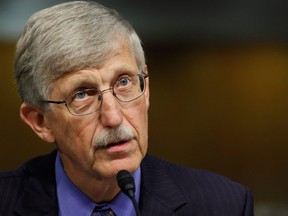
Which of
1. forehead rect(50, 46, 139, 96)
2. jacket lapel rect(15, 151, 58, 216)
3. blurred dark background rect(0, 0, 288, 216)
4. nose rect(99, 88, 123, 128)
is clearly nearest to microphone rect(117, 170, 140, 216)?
nose rect(99, 88, 123, 128)

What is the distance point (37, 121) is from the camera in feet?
4.55

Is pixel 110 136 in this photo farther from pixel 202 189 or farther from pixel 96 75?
pixel 202 189

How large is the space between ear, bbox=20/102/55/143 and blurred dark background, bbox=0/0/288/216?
7.54 ft

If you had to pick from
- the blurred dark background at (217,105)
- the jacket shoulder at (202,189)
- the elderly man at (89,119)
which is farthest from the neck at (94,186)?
the blurred dark background at (217,105)

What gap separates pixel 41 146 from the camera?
3736 mm

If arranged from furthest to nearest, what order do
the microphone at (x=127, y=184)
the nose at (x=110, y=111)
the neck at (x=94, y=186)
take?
1. the neck at (x=94, y=186)
2. the nose at (x=110, y=111)
3. the microphone at (x=127, y=184)

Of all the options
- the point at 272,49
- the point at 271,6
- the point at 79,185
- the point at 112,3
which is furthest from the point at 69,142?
the point at 272,49

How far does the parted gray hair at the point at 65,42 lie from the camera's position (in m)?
1.23

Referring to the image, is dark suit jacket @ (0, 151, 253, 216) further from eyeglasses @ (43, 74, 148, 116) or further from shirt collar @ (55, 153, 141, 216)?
eyeglasses @ (43, 74, 148, 116)

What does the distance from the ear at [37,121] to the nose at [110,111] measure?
21cm

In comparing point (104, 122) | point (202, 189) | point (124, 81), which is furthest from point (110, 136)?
point (202, 189)

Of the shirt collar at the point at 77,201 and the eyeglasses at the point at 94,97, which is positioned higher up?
the eyeglasses at the point at 94,97

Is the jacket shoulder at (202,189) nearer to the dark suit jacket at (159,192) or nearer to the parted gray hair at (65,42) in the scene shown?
the dark suit jacket at (159,192)

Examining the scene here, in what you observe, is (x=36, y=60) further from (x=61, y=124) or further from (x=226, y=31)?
(x=226, y=31)
